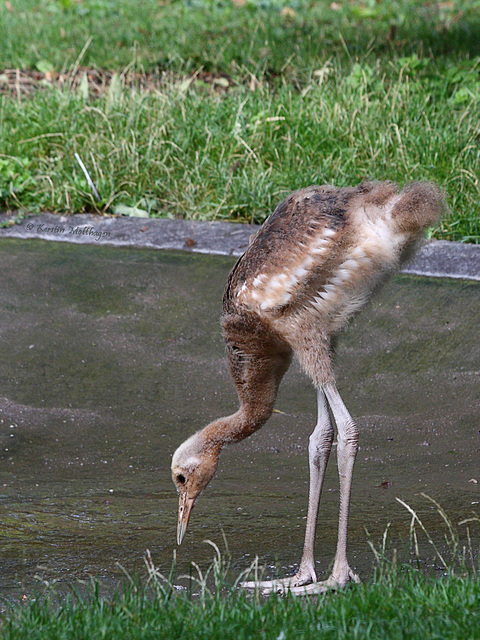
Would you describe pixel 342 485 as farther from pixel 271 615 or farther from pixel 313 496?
pixel 271 615

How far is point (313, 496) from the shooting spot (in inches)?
148

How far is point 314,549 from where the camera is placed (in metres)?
3.84

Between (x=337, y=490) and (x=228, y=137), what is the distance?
13.5 ft

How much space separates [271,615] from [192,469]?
111cm

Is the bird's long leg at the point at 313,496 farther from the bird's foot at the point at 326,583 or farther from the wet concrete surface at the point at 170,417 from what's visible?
the wet concrete surface at the point at 170,417

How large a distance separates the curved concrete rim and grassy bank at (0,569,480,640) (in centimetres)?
358

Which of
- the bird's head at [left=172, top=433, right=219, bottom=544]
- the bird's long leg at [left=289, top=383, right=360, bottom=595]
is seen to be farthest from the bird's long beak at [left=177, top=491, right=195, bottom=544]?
the bird's long leg at [left=289, top=383, right=360, bottom=595]

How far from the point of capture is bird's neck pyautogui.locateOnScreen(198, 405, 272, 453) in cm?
392

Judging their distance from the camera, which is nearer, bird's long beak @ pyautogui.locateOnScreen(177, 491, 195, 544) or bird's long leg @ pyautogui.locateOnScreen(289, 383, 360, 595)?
bird's long leg @ pyautogui.locateOnScreen(289, 383, 360, 595)

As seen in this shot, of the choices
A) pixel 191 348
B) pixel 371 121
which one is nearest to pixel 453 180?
pixel 371 121

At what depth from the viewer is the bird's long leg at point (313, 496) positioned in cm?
355

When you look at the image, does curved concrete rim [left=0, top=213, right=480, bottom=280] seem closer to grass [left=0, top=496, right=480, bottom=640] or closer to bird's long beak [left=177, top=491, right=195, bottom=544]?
bird's long beak [left=177, top=491, right=195, bottom=544]

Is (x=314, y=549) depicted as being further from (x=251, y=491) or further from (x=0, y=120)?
(x=0, y=120)

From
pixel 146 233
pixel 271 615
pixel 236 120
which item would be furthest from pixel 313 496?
pixel 236 120
